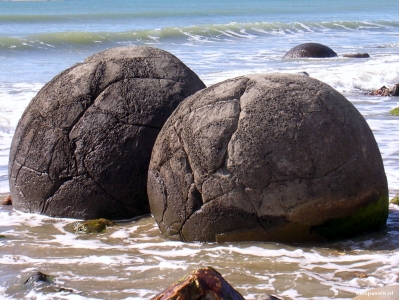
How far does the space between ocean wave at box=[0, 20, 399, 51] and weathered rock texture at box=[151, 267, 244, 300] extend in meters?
22.4

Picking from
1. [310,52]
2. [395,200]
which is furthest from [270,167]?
[310,52]

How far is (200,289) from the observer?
318 centimetres

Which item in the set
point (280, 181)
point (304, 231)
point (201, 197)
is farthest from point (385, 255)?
point (201, 197)

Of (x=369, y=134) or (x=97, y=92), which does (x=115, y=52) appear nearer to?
(x=97, y=92)

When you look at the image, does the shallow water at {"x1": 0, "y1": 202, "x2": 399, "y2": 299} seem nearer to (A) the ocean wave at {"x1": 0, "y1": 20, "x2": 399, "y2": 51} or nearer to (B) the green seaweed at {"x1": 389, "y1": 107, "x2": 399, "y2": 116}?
(B) the green seaweed at {"x1": 389, "y1": 107, "x2": 399, "y2": 116}

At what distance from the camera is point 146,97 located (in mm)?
5684

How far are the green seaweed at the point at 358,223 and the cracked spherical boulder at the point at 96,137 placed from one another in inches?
63.1

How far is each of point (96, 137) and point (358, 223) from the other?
2.22 m

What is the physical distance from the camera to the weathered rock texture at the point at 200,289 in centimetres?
316

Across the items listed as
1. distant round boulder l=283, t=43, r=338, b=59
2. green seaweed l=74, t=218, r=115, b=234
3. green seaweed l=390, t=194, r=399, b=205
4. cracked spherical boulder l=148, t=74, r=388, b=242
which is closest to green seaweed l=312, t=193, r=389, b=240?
cracked spherical boulder l=148, t=74, r=388, b=242

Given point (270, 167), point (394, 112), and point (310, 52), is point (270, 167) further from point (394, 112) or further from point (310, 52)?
point (310, 52)

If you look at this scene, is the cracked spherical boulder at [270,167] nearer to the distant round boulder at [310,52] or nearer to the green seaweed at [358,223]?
the green seaweed at [358,223]

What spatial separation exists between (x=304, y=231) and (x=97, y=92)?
2.13 meters

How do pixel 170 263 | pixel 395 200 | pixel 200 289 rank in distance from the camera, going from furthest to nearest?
pixel 395 200 → pixel 170 263 → pixel 200 289
